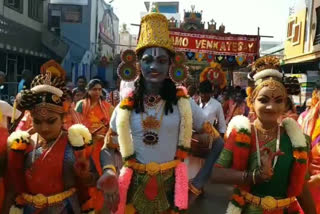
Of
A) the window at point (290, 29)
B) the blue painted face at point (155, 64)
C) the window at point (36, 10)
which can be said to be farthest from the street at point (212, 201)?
the window at point (36, 10)

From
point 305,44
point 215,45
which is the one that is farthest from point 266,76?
point 305,44

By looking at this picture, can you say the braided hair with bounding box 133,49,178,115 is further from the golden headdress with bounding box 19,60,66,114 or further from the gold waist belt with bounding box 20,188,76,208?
the gold waist belt with bounding box 20,188,76,208

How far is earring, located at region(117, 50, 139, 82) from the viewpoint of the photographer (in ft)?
10.0

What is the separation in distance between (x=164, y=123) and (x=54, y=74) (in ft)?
2.75

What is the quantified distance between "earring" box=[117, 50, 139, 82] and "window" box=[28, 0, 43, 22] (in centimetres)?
1818

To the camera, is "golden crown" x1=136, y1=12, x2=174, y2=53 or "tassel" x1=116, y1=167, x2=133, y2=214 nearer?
"tassel" x1=116, y1=167, x2=133, y2=214

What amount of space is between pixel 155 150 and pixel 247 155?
25.0 inches

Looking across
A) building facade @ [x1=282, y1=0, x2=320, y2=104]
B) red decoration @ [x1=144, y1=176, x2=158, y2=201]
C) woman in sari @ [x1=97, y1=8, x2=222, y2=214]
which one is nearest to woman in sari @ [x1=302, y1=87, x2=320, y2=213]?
woman in sari @ [x1=97, y1=8, x2=222, y2=214]

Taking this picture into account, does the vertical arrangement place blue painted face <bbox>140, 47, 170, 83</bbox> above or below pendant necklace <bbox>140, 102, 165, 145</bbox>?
above

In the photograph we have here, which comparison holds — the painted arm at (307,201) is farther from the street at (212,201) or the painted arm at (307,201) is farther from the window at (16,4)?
the window at (16,4)

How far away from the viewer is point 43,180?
2.50 meters

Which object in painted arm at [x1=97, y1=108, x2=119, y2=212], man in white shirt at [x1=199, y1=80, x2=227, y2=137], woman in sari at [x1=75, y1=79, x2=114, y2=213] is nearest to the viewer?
painted arm at [x1=97, y1=108, x2=119, y2=212]

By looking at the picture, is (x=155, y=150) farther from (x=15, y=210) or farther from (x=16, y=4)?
(x=16, y=4)

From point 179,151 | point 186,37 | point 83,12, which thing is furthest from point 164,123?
point 83,12
